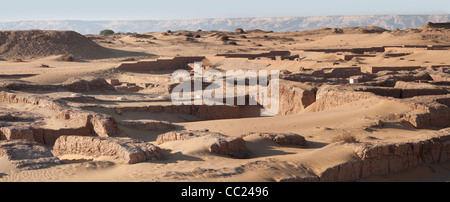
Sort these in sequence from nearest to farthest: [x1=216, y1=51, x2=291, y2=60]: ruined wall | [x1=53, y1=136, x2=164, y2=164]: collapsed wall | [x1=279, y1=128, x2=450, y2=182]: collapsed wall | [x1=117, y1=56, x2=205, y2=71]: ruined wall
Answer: [x1=53, y1=136, x2=164, y2=164]: collapsed wall, [x1=279, y1=128, x2=450, y2=182]: collapsed wall, [x1=117, y1=56, x2=205, y2=71]: ruined wall, [x1=216, y1=51, x2=291, y2=60]: ruined wall

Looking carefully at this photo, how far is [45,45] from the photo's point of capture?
3525 centimetres

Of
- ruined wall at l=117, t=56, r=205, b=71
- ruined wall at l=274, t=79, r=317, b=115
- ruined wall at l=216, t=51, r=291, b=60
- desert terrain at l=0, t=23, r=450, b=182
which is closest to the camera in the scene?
desert terrain at l=0, t=23, r=450, b=182

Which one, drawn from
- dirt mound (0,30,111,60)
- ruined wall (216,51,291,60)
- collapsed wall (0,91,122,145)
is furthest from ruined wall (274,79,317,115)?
dirt mound (0,30,111,60)

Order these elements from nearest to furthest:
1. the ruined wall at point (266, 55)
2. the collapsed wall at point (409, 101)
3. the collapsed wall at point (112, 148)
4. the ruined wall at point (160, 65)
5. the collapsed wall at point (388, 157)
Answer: the collapsed wall at point (112, 148) → the collapsed wall at point (388, 157) → the collapsed wall at point (409, 101) → the ruined wall at point (160, 65) → the ruined wall at point (266, 55)

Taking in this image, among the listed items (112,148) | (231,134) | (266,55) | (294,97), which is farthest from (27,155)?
(266,55)

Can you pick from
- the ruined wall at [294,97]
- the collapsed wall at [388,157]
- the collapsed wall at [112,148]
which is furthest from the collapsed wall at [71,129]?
the ruined wall at [294,97]

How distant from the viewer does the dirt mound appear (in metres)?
33.9

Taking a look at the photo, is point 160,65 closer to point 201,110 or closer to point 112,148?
point 201,110

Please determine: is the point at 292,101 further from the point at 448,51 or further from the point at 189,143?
the point at 448,51

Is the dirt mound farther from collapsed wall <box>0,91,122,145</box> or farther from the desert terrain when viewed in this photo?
collapsed wall <box>0,91,122,145</box>

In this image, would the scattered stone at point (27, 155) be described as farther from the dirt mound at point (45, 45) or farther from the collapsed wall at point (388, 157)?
the dirt mound at point (45, 45)

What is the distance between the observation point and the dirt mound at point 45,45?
1336 inches
